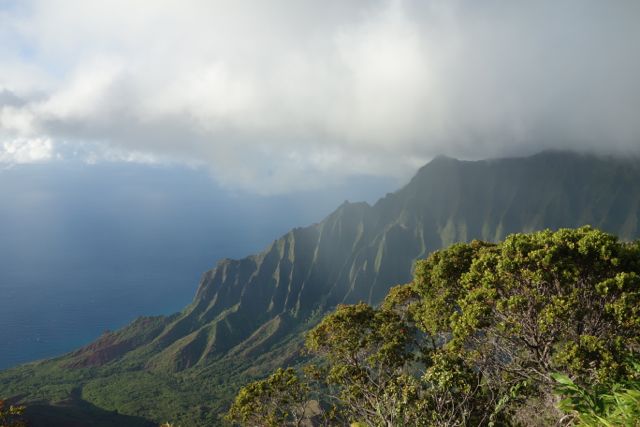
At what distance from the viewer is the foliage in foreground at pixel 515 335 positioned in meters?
16.8

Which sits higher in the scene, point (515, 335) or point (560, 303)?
point (560, 303)

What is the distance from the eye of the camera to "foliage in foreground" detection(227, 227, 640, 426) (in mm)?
16750

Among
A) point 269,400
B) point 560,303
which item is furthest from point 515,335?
point 269,400

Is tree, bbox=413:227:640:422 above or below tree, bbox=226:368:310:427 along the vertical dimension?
above

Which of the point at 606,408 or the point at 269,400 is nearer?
the point at 606,408

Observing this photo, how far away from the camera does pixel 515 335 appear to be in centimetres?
2003

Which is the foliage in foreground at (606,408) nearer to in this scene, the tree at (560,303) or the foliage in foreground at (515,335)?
the foliage in foreground at (515,335)

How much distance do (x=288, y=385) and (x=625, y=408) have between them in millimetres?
23365

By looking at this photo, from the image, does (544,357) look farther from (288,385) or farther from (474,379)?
(288,385)

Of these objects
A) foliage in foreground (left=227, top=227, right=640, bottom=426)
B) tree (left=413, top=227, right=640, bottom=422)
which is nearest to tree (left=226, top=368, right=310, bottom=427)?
foliage in foreground (left=227, top=227, right=640, bottom=426)

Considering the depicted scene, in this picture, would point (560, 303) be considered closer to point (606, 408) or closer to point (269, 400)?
point (606, 408)

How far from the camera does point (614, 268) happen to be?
17922mm

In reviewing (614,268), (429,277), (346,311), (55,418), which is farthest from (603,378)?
(55,418)

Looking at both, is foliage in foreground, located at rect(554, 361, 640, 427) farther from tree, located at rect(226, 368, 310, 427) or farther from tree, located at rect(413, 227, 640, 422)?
tree, located at rect(226, 368, 310, 427)
